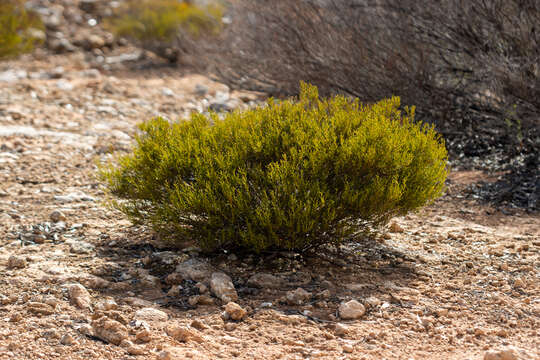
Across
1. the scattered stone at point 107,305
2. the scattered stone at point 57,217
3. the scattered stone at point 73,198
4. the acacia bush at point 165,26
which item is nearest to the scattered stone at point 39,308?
the scattered stone at point 107,305

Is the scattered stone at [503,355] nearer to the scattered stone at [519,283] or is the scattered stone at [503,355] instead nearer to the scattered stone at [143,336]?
the scattered stone at [519,283]

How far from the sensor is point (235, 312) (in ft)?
10.8

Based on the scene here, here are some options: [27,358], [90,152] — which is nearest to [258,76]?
[90,152]

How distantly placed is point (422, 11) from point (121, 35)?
8.95 metres

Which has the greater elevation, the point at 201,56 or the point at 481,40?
the point at 481,40

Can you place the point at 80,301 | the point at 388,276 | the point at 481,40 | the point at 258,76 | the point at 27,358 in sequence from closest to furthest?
the point at 27,358, the point at 80,301, the point at 388,276, the point at 481,40, the point at 258,76

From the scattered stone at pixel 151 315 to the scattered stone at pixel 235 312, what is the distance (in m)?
0.33

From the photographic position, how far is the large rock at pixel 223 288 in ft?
11.5

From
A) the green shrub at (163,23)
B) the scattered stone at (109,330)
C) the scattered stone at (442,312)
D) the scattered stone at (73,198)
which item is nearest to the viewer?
the scattered stone at (109,330)

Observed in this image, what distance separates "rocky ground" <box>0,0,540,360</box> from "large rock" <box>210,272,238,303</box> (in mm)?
13

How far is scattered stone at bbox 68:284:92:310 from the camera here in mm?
3309

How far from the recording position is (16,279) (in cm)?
357

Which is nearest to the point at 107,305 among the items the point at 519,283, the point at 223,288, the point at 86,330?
the point at 86,330

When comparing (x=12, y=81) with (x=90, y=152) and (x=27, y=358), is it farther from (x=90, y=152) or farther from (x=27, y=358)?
(x=27, y=358)
